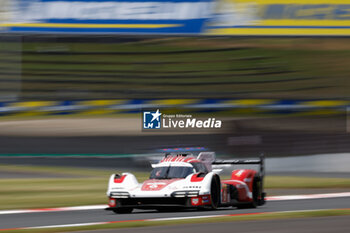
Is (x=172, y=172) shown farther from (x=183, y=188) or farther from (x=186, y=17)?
(x=186, y=17)

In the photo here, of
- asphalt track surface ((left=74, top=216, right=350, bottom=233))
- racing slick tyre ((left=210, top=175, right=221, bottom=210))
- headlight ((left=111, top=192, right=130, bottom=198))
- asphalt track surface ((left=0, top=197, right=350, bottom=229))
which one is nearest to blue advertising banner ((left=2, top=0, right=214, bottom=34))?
asphalt track surface ((left=0, top=197, right=350, bottom=229))

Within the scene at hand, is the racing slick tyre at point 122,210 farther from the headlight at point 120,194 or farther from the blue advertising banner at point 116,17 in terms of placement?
the blue advertising banner at point 116,17

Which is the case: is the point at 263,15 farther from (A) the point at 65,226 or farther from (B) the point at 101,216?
(A) the point at 65,226

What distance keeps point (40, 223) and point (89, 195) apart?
13.3ft

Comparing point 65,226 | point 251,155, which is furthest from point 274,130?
point 65,226

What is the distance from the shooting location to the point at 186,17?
16.7 meters

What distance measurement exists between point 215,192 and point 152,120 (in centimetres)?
716

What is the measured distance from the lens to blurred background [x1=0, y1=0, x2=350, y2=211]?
1628 cm

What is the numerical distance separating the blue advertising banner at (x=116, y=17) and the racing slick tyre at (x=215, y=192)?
7.94 metres

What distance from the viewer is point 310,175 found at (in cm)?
1538

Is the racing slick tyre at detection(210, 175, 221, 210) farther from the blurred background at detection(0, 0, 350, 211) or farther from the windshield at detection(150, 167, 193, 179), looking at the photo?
the blurred background at detection(0, 0, 350, 211)

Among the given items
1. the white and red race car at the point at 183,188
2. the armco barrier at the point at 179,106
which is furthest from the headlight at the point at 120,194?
the armco barrier at the point at 179,106

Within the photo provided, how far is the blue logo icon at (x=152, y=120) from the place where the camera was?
16094 mm

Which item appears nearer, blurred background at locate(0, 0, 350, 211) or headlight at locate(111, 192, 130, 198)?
headlight at locate(111, 192, 130, 198)
